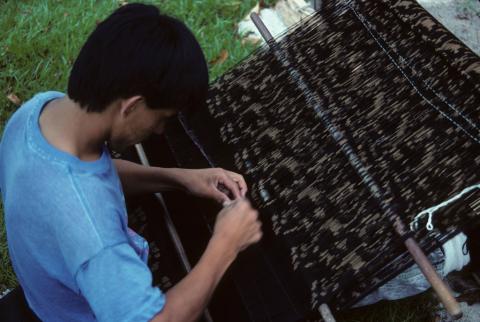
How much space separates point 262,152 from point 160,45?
89cm

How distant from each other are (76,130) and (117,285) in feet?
1.37

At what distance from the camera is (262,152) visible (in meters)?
2.21

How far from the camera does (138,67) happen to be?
1.40 metres

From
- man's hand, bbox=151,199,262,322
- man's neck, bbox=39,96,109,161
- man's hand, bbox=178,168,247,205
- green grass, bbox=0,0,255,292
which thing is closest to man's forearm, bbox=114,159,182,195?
man's hand, bbox=178,168,247,205

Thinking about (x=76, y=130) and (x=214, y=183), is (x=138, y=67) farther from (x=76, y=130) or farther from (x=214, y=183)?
(x=214, y=183)

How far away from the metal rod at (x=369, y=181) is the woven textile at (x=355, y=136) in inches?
1.0

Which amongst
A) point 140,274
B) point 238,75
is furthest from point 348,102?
point 140,274

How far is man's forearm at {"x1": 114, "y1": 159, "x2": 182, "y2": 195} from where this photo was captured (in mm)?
2080

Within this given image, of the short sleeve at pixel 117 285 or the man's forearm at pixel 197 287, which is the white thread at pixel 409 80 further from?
the short sleeve at pixel 117 285

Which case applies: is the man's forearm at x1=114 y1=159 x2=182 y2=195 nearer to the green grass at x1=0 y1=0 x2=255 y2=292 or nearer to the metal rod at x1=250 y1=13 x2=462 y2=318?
the metal rod at x1=250 y1=13 x2=462 y2=318

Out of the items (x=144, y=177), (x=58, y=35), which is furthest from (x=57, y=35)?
(x=144, y=177)

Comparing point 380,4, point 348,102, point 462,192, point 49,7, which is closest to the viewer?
point 462,192

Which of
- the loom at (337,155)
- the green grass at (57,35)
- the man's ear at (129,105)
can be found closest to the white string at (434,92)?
the loom at (337,155)

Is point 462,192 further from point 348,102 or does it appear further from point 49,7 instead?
point 49,7
